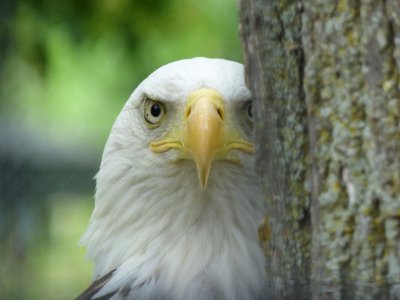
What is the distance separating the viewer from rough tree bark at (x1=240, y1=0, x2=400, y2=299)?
1.11m

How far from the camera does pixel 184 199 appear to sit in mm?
1937

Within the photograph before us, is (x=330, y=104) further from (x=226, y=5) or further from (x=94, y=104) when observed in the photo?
(x=226, y=5)

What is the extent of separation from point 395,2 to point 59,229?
6.70 ft

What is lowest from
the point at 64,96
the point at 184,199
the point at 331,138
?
the point at 184,199

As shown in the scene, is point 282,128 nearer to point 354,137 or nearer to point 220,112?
point 354,137

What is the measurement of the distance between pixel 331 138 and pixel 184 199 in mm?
809

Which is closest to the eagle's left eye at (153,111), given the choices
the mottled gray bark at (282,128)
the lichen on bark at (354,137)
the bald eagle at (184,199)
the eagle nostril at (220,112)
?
the bald eagle at (184,199)

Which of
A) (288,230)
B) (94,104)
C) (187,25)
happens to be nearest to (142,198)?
(288,230)

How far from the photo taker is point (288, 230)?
4.17 feet

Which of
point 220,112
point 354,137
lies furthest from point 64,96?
point 354,137

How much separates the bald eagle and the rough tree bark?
520 millimetres

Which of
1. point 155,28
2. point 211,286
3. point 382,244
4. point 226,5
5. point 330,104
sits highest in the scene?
point 226,5

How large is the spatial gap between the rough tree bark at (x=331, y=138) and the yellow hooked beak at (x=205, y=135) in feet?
1.38

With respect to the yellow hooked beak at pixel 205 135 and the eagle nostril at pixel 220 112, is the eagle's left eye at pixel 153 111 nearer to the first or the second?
the yellow hooked beak at pixel 205 135
